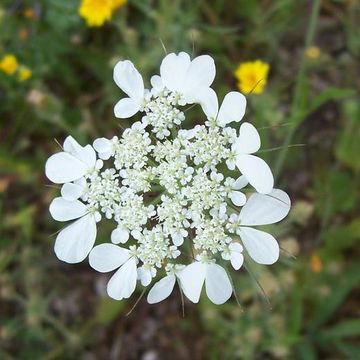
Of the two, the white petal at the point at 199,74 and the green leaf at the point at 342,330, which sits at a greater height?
the white petal at the point at 199,74

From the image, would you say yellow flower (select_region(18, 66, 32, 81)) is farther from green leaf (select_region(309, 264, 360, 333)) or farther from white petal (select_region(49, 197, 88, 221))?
green leaf (select_region(309, 264, 360, 333))

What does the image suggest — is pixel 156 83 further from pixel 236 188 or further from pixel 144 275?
pixel 144 275

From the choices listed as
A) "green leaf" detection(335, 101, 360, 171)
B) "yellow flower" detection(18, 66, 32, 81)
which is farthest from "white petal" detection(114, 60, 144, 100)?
"green leaf" detection(335, 101, 360, 171)

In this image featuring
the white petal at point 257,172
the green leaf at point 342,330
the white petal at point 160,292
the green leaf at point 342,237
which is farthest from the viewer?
the green leaf at point 342,237

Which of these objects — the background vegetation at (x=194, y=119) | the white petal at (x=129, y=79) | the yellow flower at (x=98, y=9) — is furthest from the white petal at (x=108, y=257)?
the yellow flower at (x=98, y=9)

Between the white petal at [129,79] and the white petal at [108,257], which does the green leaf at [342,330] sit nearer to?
the white petal at [108,257]

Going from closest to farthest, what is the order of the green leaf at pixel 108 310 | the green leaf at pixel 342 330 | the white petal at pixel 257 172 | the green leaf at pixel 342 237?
the white petal at pixel 257 172 → the green leaf at pixel 342 330 → the green leaf at pixel 342 237 → the green leaf at pixel 108 310

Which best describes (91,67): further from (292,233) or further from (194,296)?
(194,296)

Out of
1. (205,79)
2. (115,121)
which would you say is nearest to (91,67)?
(115,121)
